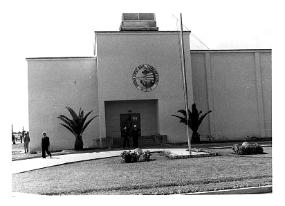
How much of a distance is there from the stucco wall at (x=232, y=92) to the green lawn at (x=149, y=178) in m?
12.6

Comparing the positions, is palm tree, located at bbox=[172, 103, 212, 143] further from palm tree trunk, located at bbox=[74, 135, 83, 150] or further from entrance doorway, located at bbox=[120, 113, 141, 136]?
palm tree trunk, located at bbox=[74, 135, 83, 150]

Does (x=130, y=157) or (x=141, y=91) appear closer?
(x=130, y=157)

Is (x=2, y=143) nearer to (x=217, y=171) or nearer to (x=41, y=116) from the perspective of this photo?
(x=217, y=171)

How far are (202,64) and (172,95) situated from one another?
356 cm

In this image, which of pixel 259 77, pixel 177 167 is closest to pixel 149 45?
pixel 259 77

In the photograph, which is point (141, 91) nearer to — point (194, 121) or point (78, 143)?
point (194, 121)

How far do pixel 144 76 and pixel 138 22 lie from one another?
4.33 metres

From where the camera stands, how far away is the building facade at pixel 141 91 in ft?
80.0

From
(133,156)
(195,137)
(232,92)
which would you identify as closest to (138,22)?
(232,92)

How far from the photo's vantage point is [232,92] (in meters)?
26.2

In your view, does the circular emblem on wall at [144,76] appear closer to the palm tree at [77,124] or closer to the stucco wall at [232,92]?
the stucco wall at [232,92]

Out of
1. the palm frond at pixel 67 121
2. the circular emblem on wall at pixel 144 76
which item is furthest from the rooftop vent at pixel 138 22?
the palm frond at pixel 67 121

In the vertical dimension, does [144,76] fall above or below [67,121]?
above

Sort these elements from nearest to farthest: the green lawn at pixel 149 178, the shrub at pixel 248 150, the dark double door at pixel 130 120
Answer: the green lawn at pixel 149 178
the shrub at pixel 248 150
the dark double door at pixel 130 120
